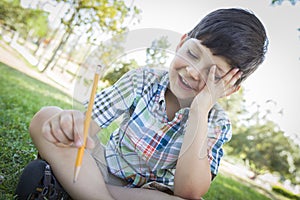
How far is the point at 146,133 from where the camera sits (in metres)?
0.96

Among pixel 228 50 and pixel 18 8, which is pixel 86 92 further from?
pixel 18 8

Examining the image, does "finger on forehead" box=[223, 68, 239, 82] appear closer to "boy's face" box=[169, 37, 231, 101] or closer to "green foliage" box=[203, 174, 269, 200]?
"boy's face" box=[169, 37, 231, 101]

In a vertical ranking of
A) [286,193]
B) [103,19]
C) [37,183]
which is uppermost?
[103,19]

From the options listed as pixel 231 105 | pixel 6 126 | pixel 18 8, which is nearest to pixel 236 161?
pixel 231 105

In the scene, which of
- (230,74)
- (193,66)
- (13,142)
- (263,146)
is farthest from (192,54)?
(263,146)

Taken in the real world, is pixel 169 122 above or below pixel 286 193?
above

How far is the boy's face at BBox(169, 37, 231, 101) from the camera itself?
72cm

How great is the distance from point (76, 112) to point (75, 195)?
265 millimetres

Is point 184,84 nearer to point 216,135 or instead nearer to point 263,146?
point 216,135

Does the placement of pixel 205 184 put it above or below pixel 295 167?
above

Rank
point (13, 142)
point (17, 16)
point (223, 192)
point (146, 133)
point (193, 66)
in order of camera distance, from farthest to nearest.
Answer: point (17, 16) < point (223, 192) < point (13, 142) < point (146, 133) < point (193, 66)

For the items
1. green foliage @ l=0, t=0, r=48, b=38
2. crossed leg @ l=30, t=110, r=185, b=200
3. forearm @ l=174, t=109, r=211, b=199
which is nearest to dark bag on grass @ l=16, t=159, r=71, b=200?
crossed leg @ l=30, t=110, r=185, b=200

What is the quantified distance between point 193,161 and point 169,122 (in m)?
0.12

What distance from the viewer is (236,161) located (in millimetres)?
7035
